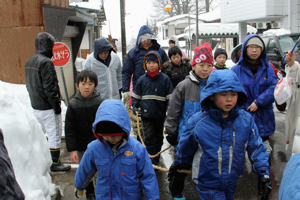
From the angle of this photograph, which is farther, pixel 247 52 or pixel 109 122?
pixel 247 52

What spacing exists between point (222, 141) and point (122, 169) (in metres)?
0.94

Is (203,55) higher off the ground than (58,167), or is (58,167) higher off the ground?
→ (203,55)

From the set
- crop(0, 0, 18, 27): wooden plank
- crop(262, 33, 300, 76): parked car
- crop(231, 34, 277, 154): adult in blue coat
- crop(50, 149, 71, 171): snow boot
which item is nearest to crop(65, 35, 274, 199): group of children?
crop(231, 34, 277, 154): adult in blue coat

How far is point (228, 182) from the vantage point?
2742mm

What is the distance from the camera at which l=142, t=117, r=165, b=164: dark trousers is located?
190 inches

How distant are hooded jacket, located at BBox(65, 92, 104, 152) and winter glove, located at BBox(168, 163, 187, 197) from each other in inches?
44.0

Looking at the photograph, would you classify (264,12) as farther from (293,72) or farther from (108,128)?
(108,128)

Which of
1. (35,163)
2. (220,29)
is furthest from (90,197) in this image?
(220,29)

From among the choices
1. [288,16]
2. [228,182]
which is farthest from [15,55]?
[288,16]

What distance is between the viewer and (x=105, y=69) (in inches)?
219

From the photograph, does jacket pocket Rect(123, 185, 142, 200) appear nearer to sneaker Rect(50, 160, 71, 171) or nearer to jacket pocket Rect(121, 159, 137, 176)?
jacket pocket Rect(121, 159, 137, 176)

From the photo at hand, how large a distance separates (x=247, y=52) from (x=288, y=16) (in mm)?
14116

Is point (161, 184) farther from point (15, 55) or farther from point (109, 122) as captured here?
point (15, 55)

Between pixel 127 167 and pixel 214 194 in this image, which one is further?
pixel 214 194
